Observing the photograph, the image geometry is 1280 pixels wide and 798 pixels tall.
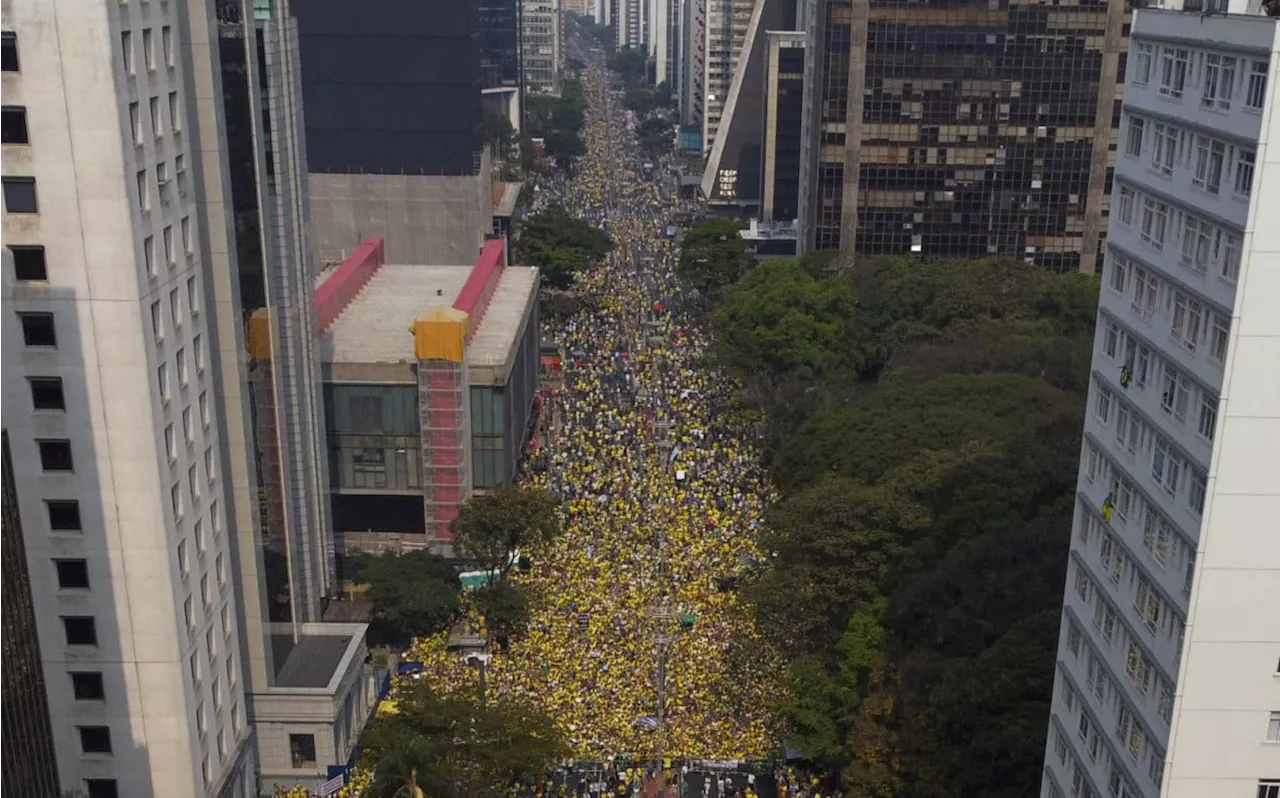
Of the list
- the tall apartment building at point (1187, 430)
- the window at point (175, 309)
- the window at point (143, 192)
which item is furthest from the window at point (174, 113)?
the tall apartment building at point (1187, 430)

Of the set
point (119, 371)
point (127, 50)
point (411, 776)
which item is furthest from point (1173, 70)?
point (119, 371)

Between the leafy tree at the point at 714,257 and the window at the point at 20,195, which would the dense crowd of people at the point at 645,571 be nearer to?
the leafy tree at the point at 714,257

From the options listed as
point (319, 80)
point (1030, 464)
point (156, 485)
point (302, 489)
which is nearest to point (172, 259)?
point (156, 485)

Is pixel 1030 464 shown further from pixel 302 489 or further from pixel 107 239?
pixel 107 239

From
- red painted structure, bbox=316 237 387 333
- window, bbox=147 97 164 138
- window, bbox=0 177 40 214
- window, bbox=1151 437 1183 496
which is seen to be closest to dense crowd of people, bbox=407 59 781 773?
red painted structure, bbox=316 237 387 333

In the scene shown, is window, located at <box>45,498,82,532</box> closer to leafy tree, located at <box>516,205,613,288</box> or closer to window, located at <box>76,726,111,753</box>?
window, located at <box>76,726,111,753</box>

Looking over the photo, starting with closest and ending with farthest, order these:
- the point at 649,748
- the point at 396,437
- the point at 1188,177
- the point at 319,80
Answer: the point at 1188,177 < the point at 649,748 < the point at 396,437 < the point at 319,80

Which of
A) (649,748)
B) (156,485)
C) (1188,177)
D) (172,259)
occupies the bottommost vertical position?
(649,748)

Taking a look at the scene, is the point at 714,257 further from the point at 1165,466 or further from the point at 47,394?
the point at 1165,466
